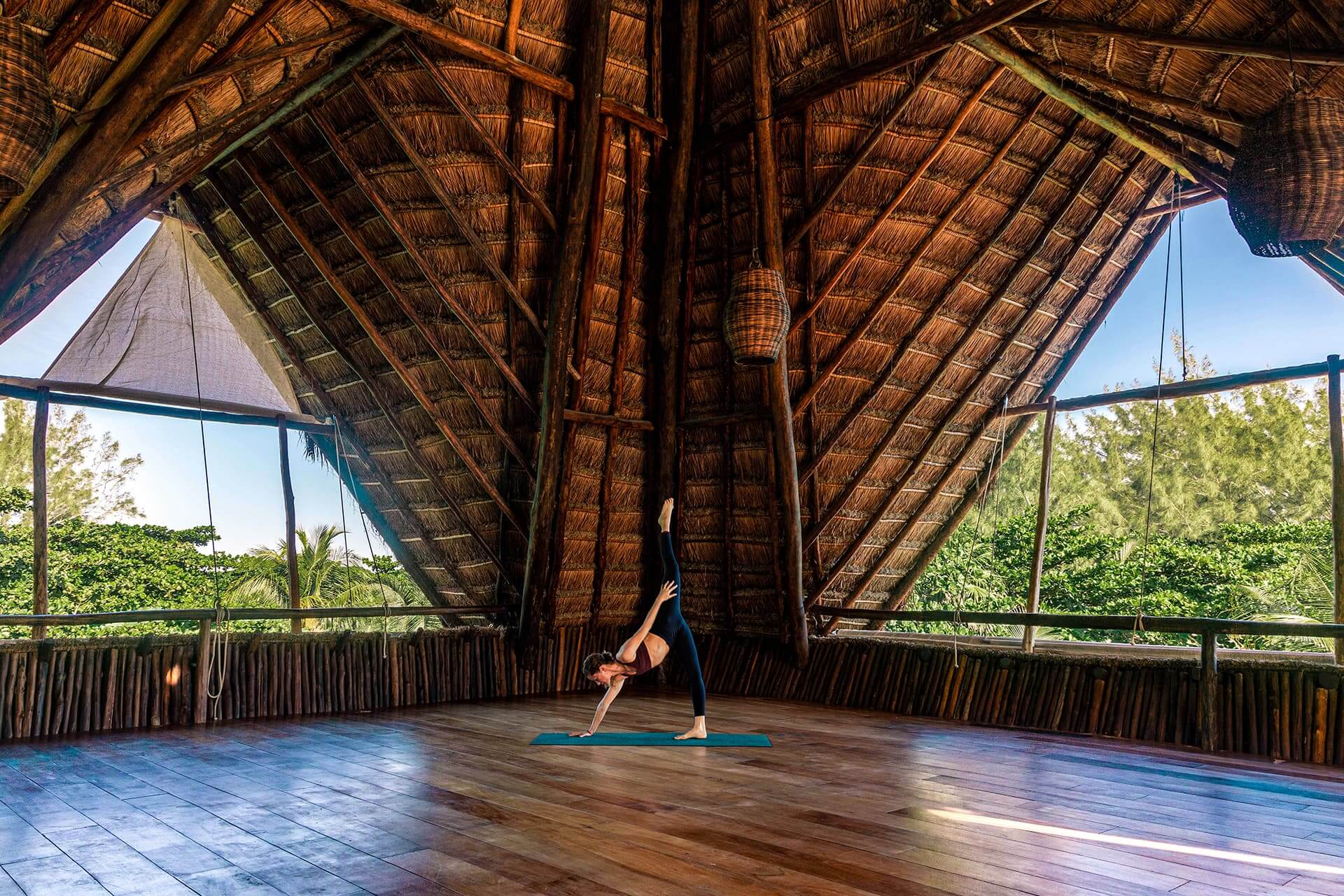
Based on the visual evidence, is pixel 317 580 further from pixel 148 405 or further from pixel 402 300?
pixel 402 300

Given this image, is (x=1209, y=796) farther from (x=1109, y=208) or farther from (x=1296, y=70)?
(x=1109, y=208)

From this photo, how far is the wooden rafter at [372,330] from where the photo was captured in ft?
21.3

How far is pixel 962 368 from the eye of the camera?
7766 mm

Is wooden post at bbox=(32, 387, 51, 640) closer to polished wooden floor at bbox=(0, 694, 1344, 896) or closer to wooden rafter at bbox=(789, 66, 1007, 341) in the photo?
polished wooden floor at bbox=(0, 694, 1344, 896)

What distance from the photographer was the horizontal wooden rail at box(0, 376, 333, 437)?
20.0 feet

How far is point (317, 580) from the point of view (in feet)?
42.6

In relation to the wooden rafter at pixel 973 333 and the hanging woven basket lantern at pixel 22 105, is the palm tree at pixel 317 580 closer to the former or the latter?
the wooden rafter at pixel 973 333

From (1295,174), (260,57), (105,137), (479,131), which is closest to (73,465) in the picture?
(479,131)

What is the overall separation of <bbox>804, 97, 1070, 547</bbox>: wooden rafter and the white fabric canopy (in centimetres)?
473

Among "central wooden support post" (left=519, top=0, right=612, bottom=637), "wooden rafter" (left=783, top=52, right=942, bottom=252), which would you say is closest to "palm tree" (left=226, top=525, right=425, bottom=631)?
"central wooden support post" (left=519, top=0, right=612, bottom=637)

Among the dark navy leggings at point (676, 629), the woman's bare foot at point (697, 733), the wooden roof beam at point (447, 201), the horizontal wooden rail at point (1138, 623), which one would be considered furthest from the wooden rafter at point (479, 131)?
the horizontal wooden rail at point (1138, 623)

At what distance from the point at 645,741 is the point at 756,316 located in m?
2.59

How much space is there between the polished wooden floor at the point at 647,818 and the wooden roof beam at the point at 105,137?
7.65 feet

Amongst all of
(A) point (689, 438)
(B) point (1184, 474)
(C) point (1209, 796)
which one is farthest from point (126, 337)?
(B) point (1184, 474)
